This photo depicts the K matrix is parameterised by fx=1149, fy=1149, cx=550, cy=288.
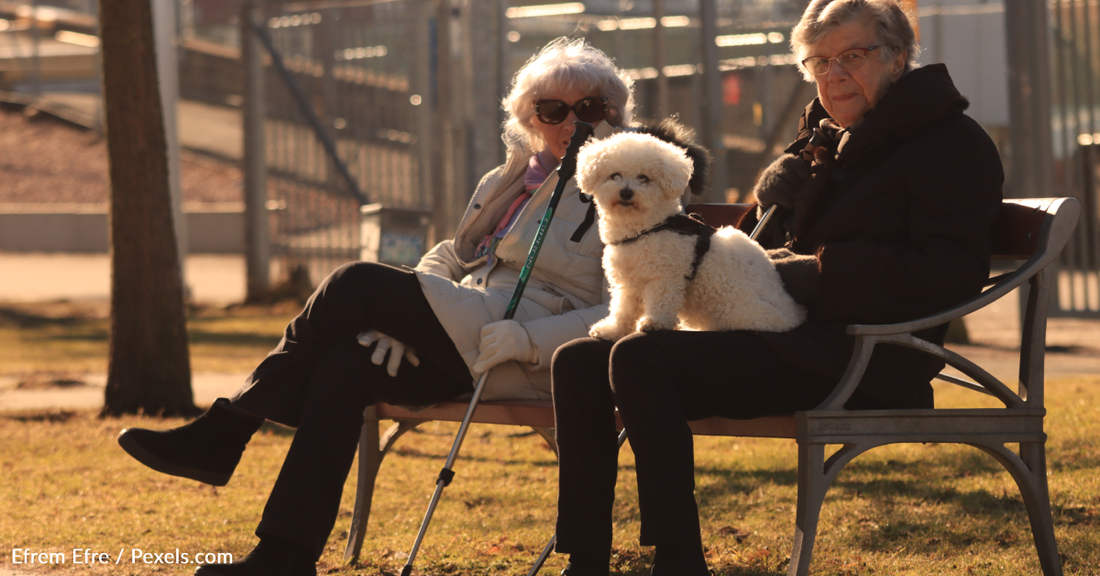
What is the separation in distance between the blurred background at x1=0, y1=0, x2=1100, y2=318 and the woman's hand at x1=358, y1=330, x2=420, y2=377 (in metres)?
2.95

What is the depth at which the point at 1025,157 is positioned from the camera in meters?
8.77

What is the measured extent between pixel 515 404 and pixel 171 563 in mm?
1280

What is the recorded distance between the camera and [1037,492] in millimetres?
2869

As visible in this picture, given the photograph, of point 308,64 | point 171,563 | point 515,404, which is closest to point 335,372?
point 515,404

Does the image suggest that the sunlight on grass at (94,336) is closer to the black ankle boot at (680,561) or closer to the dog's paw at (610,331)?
the dog's paw at (610,331)

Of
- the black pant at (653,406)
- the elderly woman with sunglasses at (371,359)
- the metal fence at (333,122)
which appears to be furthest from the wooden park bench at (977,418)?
the metal fence at (333,122)

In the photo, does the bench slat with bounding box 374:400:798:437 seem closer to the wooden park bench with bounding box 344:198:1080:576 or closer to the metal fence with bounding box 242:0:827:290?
the wooden park bench with bounding box 344:198:1080:576

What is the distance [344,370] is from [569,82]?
1312 mm

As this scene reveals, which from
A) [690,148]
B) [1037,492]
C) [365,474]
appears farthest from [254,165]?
[1037,492]

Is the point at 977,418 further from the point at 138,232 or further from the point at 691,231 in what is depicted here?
the point at 138,232

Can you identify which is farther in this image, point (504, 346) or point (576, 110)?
point (576, 110)

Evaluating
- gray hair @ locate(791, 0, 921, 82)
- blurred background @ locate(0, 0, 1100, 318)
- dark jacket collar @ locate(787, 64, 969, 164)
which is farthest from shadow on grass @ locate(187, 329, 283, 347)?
dark jacket collar @ locate(787, 64, 969, 164)

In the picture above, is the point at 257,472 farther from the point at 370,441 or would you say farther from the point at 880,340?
the point at 880,340

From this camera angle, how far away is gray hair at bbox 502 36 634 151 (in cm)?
393
